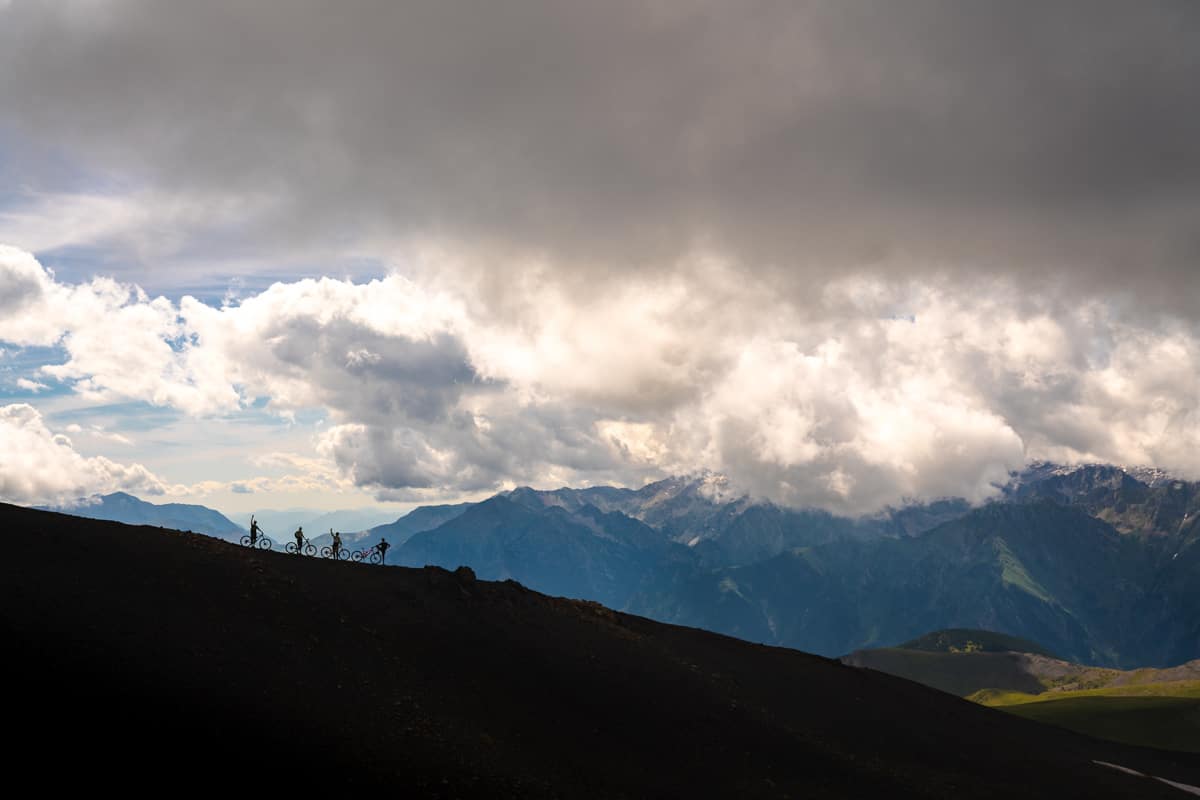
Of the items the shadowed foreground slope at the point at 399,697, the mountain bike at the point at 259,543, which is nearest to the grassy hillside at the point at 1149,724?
the shadowed foreground slope at the point at 399,697

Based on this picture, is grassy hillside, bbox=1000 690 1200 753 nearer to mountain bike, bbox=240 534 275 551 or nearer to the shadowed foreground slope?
the shadowed foreground slope

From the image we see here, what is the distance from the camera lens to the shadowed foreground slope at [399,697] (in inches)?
1620

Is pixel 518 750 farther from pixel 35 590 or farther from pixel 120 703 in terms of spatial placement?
pixel 35 590

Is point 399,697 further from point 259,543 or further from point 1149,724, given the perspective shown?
point 1149,724

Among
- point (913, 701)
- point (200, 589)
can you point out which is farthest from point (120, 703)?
point (913, 701)

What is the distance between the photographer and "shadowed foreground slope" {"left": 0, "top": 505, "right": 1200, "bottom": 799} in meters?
41.2

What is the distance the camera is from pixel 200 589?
58.1 m

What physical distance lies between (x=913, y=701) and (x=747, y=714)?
33830mm

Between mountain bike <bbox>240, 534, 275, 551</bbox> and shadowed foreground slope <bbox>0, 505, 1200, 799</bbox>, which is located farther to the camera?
mountain bike <bbox>240, 534, 275, 551</bbox>

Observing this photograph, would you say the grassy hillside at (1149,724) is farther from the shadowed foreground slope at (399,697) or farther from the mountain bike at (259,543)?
the mountain bike at (259,543)

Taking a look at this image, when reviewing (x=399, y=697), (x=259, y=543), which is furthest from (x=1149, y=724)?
(x=399, y=697)

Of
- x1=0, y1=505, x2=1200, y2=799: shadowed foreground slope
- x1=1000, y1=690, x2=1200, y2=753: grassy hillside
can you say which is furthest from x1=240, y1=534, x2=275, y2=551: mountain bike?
x1=1000, y1=690, x2=1200, y2=753: grassy hillside

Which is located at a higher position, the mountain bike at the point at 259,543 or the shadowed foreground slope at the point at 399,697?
the mountain bike at the point at 259,543

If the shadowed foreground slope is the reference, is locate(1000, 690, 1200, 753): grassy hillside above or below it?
below
